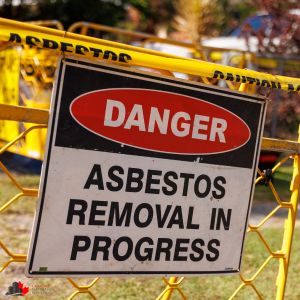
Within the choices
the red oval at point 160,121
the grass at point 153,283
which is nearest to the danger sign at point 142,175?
the red oval at point 160,121

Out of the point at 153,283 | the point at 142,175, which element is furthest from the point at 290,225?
the point at 153,283

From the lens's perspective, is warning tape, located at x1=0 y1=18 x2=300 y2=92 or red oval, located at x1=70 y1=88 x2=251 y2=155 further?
red oval, located at x1=70 y1=88 x2=251 y2=155

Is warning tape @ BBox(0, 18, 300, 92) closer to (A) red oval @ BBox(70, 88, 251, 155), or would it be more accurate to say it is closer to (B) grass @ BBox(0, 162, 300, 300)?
(A) red oval @ BBox(70, 88, 251, 155)

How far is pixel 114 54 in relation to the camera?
2.25 metres

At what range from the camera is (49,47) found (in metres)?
2.09

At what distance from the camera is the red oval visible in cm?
226

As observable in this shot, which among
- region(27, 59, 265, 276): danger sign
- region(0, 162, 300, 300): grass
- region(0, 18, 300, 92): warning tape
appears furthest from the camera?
region(0, 162, 300, 300): grass

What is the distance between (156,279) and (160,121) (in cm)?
205

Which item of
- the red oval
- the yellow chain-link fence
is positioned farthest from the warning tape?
the red oval

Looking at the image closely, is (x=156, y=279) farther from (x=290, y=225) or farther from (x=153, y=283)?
(x=290, y=225)

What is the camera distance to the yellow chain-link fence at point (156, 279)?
224 centimetres

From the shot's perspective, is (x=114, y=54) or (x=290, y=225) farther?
(x=290, y=225)

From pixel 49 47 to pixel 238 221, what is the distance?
126cm

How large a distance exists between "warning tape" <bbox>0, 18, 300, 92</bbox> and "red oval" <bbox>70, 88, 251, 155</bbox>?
4.9 inches
